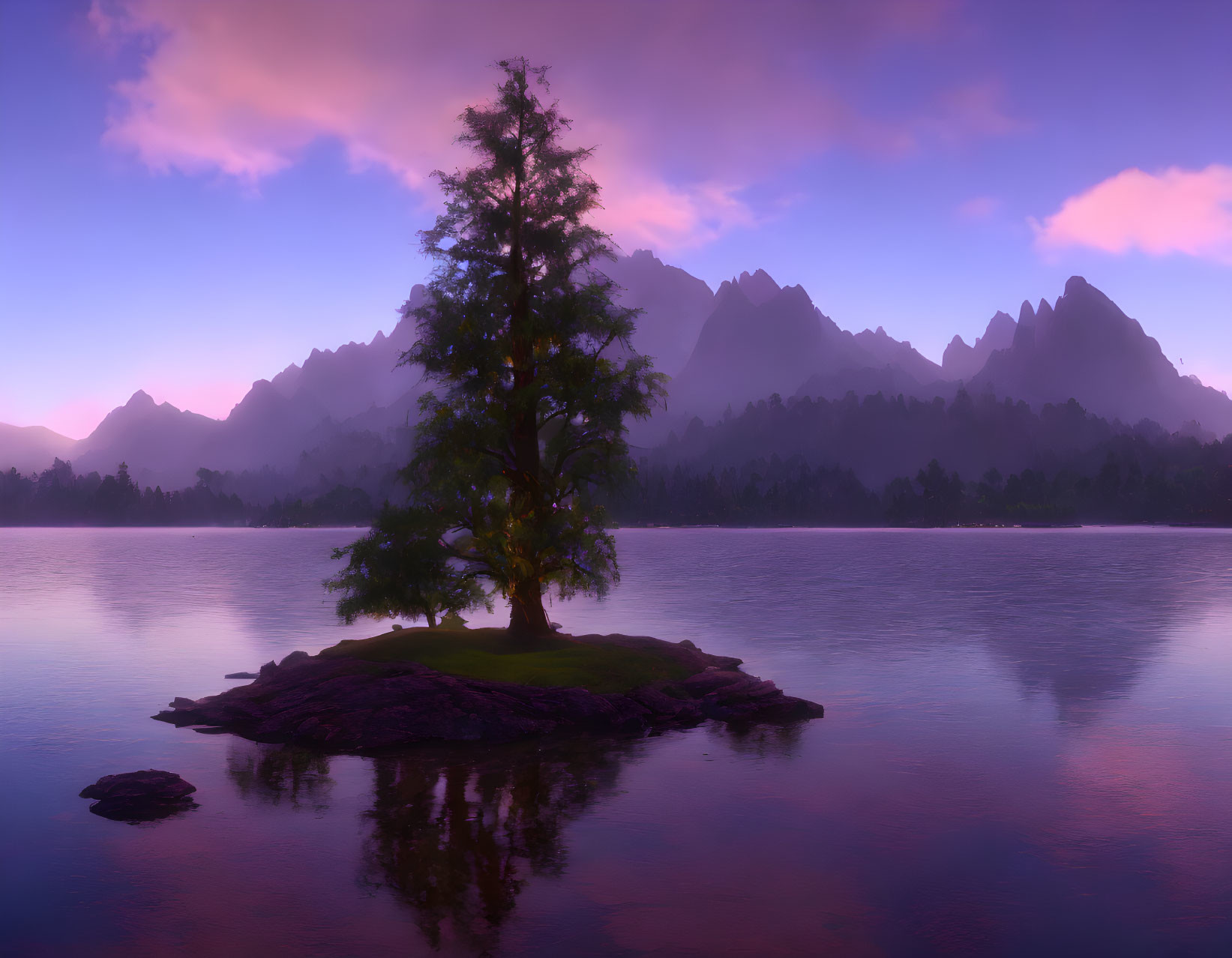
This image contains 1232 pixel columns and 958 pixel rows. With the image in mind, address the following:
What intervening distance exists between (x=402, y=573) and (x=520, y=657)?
500cm

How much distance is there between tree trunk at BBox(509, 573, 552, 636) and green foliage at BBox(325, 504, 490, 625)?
1418 mm

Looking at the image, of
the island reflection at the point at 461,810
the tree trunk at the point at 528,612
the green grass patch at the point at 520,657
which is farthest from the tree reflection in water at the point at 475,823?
the tree trunk at the point at 528,612

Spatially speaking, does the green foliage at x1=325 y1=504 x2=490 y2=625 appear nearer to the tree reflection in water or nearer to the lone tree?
the lone tree

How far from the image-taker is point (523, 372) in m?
31.3

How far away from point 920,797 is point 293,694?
722 inches

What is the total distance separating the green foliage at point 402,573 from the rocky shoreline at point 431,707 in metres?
2.24

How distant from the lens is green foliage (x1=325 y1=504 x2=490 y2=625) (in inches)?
1183

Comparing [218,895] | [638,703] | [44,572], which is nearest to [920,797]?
[638,703]

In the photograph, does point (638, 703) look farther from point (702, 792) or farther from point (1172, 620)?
point (1172, 620)

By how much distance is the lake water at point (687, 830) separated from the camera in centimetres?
1307

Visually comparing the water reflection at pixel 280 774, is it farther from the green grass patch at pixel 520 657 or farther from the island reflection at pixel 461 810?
the green grass patch at pixel 520 657

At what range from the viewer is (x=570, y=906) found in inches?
540

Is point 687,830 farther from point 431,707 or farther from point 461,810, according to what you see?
point 431,707

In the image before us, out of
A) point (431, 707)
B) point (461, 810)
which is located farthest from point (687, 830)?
point (431, 707)
